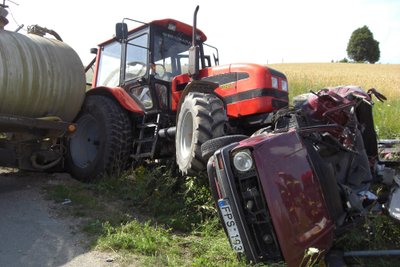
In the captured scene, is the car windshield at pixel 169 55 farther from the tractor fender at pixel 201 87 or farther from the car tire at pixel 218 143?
the car tire at pixel 218 143

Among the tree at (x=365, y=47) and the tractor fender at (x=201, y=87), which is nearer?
the tractor fender at (x=201, y=87)

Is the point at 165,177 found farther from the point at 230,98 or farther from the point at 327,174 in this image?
the point at 327,174

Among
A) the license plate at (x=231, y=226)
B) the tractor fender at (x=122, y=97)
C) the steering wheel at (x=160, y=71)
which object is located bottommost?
the license plate at (x=231, y=226)

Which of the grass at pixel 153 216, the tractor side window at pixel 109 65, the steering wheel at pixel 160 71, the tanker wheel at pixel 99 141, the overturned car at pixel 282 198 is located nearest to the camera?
the overturned car at pixel 282 198

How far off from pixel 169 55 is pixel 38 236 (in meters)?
3.47

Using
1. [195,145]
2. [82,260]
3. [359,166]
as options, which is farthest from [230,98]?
[82,260]

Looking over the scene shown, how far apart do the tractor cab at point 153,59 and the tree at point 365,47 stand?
267 feet

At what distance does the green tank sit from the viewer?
17.5 ft

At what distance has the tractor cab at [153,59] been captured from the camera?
6461mm

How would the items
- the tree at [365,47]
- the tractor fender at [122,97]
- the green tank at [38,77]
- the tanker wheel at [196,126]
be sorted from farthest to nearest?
the tree at [365,47] → the tractor fender at [122,97] → the green tank at [38,77] → the tanker wheel at [196,126]

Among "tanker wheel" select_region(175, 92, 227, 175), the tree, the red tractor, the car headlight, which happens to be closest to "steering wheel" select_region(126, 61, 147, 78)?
the red tractor

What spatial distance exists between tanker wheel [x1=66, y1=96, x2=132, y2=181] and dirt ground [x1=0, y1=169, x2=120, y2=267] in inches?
34.8

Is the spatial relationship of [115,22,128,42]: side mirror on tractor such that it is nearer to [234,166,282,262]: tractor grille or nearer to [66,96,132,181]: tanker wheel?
[66,96,132,181]: tanker wheel

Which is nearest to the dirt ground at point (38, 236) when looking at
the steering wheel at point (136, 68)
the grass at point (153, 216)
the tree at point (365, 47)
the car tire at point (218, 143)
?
the grass at point (153, 216)
